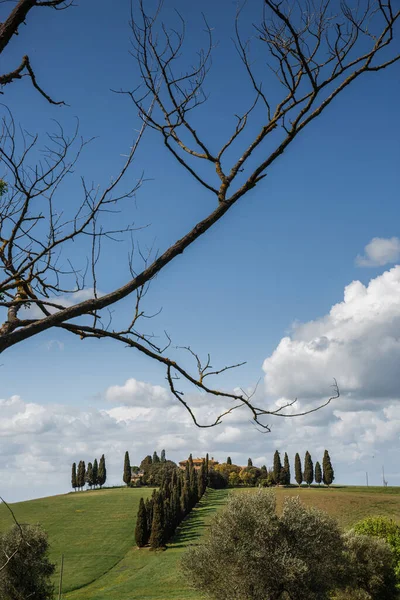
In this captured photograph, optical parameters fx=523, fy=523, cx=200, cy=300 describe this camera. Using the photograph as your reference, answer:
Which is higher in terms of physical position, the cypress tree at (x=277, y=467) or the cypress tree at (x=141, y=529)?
the cypress tree at (x=277, y=467)

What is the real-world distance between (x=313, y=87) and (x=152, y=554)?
66.0 metres

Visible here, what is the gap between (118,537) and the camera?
2847 inches

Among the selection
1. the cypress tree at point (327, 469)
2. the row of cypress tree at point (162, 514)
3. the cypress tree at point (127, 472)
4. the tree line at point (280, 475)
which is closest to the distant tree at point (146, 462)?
the cypress tree at point (127, 472)

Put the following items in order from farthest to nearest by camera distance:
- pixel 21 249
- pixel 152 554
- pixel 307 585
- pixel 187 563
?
pixel 152 554, pixel 187 563, pixel 307 585, pixel 21 249

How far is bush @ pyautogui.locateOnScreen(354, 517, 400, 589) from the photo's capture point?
137ft

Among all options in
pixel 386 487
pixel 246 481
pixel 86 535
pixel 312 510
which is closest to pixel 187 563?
A: pixel 312 510

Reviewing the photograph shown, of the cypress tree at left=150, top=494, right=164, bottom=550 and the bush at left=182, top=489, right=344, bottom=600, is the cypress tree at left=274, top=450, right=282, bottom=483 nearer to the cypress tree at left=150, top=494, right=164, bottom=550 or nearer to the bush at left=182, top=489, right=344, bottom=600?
the cypress tree at left=150, top=494, right=164, bottom=550

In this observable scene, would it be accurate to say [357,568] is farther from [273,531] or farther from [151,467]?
[151,467]

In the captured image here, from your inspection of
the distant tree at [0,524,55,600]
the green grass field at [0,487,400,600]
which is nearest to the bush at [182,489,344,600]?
the green grass field at [0,487,400,600]

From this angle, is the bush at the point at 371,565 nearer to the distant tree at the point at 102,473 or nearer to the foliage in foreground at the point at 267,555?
the foliage in foreground at the point at 267,555

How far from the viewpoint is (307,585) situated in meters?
Result: 30.8

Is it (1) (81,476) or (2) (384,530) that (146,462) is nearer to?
(1) (81,476)

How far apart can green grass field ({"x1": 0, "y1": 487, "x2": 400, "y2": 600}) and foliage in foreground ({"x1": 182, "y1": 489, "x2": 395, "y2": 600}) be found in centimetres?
238

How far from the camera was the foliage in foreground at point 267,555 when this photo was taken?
1191 inches
